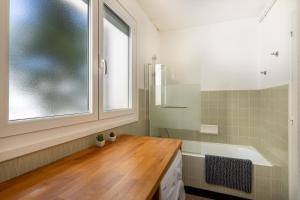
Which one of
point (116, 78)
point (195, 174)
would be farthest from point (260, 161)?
point (116, 78)

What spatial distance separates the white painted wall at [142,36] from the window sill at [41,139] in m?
1.14

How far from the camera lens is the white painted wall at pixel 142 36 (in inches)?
81.9

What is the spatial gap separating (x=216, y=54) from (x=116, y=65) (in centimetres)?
180

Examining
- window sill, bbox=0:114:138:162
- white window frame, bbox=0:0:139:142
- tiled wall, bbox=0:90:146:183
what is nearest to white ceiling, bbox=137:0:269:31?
white window frame, bbox=0:0:139:142

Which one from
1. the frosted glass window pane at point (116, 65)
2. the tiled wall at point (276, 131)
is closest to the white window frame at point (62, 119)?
the frosted glass window pane at point (116, 65)

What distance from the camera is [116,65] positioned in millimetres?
Result: 1885

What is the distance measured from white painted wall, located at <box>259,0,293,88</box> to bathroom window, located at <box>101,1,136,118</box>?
1599mm

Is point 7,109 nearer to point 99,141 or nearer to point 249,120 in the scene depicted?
point 99,141

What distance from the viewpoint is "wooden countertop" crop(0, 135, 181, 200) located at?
0.67m

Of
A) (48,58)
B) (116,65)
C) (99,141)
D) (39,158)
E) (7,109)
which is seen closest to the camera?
(7,109)

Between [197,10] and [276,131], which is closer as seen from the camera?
[276,131]

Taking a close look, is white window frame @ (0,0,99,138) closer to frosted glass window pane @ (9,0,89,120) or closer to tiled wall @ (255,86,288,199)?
frosted glass window pane @ (9,0,89,120)

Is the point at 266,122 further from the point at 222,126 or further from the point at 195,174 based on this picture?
the point at 195,174

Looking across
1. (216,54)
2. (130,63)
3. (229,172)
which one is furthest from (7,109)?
(216,54)
